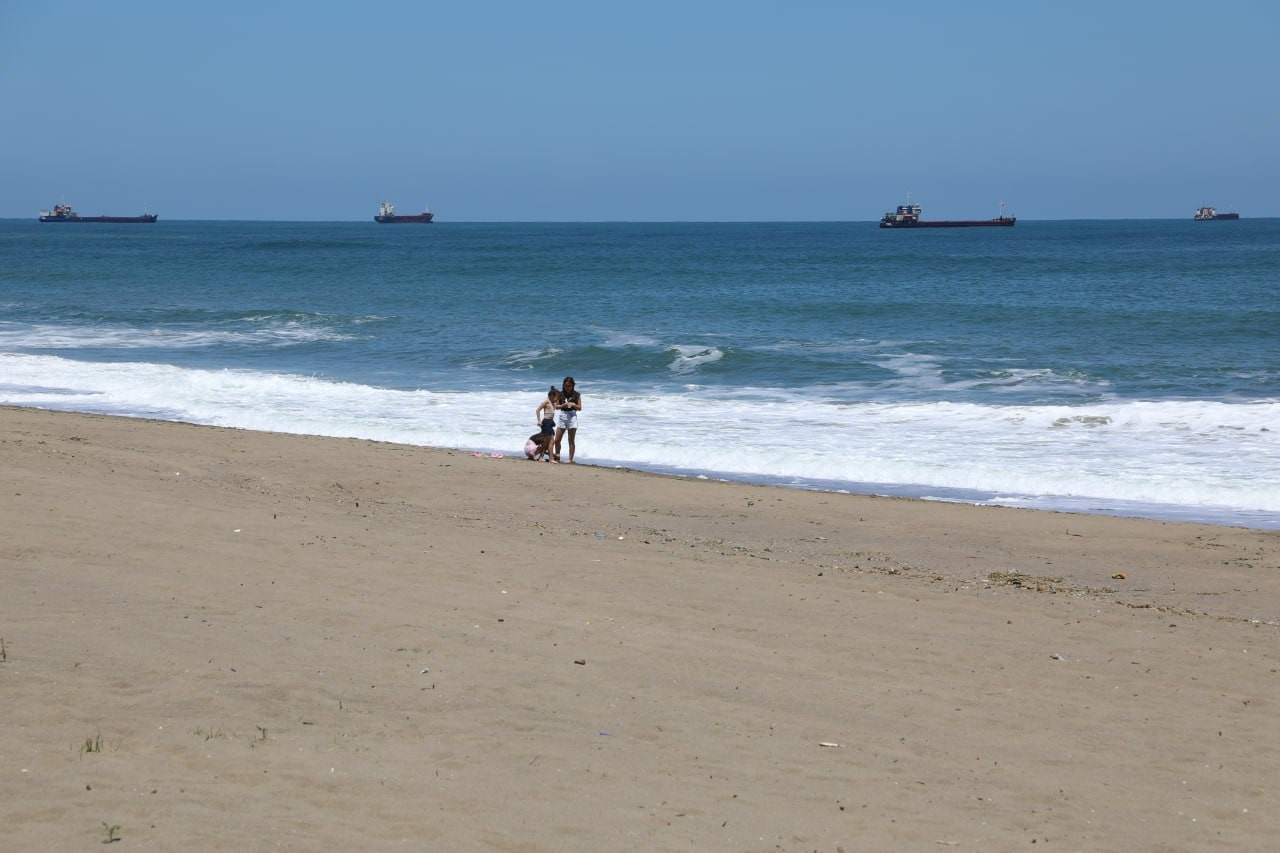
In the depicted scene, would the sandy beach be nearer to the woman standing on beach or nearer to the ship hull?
the woman standing on beach

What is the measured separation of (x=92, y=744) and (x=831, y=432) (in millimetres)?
14506

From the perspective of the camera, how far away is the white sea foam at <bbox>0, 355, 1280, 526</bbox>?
1469 cm

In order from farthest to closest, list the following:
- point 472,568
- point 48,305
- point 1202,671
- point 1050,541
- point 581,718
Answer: point 48,305
point 1050,541
point 472,568
point 1202,671
point 581,718

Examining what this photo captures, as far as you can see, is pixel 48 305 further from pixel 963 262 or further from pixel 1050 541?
pixel 963 262

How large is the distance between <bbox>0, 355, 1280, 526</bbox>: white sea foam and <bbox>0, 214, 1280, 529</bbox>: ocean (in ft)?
0.23

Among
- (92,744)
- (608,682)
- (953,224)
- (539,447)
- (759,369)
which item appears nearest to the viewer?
(92,744)

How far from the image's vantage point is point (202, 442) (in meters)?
15.5

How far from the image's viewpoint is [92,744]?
5.20m

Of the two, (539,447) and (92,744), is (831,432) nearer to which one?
(539,447)

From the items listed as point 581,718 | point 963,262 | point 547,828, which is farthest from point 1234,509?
point 963,262

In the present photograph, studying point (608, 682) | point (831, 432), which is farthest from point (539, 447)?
point (608, 682)

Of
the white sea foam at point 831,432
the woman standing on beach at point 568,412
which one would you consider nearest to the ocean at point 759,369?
the white sea foam at point 831,432

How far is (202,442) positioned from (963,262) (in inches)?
2297

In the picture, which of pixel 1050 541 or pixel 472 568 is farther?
pixel 1050 541
